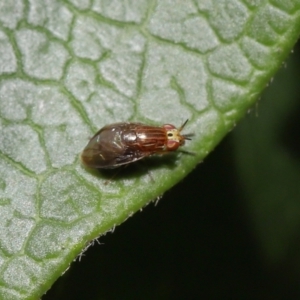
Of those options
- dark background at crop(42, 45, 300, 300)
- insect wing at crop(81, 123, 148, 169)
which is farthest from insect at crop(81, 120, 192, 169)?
dark background at crop(42, 45, 300, 300)

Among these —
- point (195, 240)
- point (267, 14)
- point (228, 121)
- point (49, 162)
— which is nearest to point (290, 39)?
point (267, 14)

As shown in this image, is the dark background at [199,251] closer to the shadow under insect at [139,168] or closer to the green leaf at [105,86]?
the shadow under insect at [139,168]

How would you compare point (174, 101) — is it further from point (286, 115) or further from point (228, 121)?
point (286, 115)

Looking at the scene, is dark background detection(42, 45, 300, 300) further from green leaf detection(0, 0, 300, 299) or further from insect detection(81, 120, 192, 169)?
green leaf detection(0, 0, 300, 299)

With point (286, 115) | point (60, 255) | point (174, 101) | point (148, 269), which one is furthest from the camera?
point (286, 115)

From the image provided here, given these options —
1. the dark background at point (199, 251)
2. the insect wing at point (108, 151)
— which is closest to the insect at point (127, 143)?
the insect wing at point (108, 151)

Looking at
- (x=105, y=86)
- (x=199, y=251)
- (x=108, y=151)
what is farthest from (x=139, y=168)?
(x=199, y=251)
